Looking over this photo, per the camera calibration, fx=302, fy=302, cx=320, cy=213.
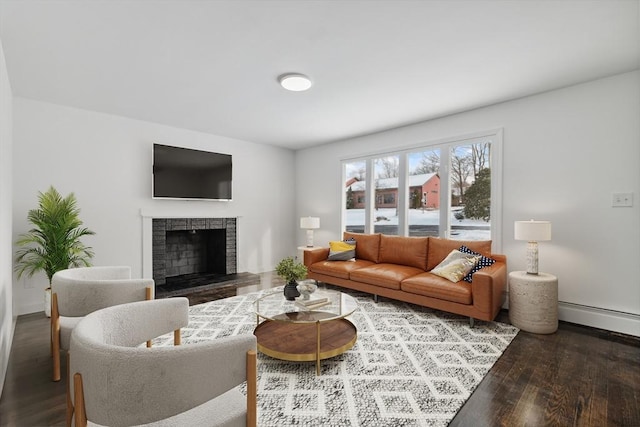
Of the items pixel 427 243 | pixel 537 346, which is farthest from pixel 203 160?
pixel 537 346

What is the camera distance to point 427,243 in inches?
163

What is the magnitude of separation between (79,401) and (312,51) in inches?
105

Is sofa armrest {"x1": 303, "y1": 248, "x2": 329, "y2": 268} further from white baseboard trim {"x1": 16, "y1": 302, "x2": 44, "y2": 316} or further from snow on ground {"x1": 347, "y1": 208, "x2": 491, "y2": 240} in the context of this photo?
white baseboard trim {"x1": 16, "y1": 302, "x2": 44, "y2": 316}

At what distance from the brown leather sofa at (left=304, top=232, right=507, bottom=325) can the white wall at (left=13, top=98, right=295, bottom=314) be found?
1892 millimetres

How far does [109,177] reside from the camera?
422 cm

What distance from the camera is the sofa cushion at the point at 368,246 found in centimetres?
464

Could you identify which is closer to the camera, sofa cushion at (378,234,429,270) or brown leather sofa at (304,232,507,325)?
brown leather sofa at (304,232,507,325)

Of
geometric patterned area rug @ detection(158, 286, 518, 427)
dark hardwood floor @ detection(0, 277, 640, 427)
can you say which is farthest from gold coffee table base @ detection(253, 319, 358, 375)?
dark hardwood floor @ detection(0, 277, 640, 427)

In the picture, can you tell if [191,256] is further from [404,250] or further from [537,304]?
[537,304]

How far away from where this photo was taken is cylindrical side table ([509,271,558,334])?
2.97 m

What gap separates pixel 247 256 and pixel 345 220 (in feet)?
6.50

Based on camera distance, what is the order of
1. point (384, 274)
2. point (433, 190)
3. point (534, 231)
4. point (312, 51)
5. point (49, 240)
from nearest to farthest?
point (312, 51)
point (534, 231)
point (49, 240)
point (384, 274)
point (433, 190)

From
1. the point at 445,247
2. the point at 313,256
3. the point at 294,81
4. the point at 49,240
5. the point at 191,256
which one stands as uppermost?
the point at 294,81

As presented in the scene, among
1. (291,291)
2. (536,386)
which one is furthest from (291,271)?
(536,386)
